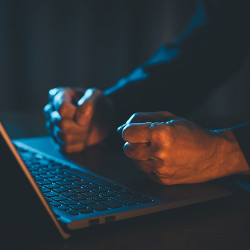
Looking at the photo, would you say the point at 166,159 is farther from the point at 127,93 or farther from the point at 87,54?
the point at 87,54

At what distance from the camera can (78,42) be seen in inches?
100

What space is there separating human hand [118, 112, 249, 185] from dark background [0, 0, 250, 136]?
2025 millimetres

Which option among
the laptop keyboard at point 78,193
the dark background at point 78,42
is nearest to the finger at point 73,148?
the laptop keyboard at point 78,193

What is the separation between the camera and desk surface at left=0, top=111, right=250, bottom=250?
380 mm

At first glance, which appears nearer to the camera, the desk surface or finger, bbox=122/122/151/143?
the desk surface

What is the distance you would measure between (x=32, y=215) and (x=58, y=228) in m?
0.03

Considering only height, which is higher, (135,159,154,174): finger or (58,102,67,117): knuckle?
(58,102,67,117): knuckle

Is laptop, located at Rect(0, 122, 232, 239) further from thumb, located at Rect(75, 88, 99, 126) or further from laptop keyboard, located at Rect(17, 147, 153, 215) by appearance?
thumb, located at Rect(75, 88, 99, 126)

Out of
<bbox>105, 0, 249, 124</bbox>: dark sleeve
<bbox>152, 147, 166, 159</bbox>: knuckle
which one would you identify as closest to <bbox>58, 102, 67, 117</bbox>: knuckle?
<bbox>105, 0, 249, 124</bbox>: dark sleeve

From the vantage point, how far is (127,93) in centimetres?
99

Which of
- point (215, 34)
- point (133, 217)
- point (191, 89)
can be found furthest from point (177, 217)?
point (215, 34)

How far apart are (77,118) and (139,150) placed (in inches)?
11.9

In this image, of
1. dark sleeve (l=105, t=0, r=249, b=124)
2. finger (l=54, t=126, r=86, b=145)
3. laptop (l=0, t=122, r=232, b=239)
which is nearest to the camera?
laptop (l=0, t=122, r=232, b=239)

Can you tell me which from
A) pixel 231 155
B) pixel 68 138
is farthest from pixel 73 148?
pixel 231 155
